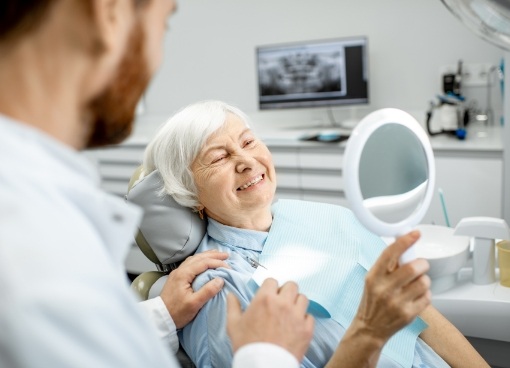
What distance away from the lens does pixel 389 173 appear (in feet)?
3.76

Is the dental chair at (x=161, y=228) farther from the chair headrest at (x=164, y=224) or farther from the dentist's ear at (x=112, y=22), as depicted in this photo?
the dentist's ear at (x=112, y=22)

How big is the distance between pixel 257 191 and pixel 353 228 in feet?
1.06

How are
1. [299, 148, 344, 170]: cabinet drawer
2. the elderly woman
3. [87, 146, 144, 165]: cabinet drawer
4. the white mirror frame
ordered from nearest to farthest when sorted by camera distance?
the white mirror frame, the elderly woman, [299, 148, 344, 170]: cabinet drawer, [87, 146, 144, 165]: cabinet drawer

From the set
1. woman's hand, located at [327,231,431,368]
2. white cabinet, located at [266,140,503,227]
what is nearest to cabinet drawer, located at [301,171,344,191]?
white cabinet, located at [266,140,503,227]

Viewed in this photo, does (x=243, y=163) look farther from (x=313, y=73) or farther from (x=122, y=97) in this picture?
(x=313, y=73)

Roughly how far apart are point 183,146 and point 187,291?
420 millimetres

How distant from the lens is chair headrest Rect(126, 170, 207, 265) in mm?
1634

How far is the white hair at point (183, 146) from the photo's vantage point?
1.66 meters

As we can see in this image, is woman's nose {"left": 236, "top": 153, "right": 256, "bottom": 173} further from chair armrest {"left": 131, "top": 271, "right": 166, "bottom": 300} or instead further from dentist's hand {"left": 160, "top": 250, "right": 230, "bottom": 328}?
chair armrest {"left": 131, "top": 271, "right": 166, "bottom": 300}

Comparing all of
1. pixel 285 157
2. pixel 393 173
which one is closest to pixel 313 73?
pixel 285 157

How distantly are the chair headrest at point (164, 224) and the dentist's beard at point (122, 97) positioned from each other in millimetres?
890

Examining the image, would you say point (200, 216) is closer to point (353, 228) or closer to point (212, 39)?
point (353, 228)

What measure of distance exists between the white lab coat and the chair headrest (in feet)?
3.09

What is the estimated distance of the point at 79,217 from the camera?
2.08 feet
